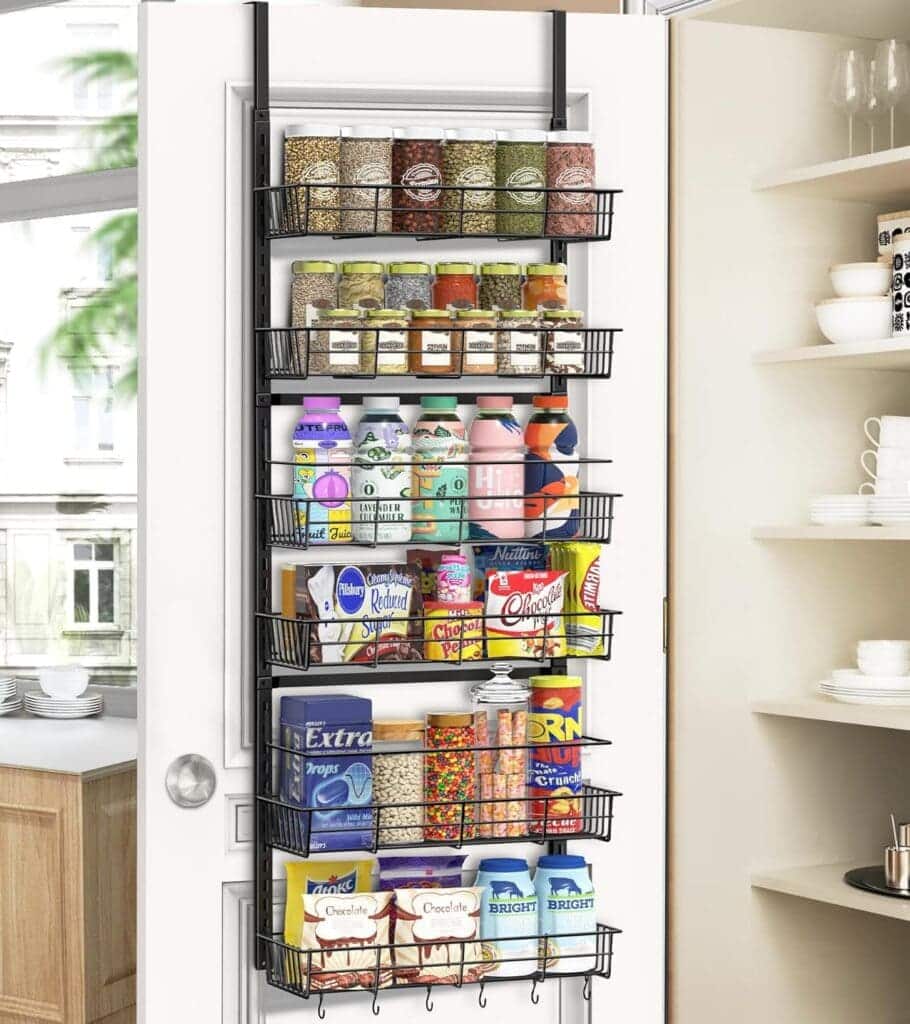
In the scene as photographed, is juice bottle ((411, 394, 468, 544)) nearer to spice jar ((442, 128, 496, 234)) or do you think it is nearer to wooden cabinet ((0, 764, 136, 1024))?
spice jar ((442, 128, 496, 234))

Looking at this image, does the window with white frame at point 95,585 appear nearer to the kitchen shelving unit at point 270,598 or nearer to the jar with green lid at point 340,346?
the kitchen shelving unit at point 270,598

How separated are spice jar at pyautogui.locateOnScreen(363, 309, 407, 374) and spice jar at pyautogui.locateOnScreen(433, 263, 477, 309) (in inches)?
2.9

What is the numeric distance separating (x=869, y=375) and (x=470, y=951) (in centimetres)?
118

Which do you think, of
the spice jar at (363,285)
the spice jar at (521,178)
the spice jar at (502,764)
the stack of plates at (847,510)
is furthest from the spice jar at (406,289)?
the stack of plates at (847,510)

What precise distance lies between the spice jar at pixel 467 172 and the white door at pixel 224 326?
104mm

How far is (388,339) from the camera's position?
1929 mm

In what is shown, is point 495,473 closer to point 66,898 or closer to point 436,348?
point 436,348

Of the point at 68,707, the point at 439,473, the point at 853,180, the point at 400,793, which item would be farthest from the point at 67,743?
the point at 853,180

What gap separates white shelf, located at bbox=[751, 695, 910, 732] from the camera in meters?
2.15

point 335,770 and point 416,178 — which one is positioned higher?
point 416,178

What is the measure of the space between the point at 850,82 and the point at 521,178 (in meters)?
0.65

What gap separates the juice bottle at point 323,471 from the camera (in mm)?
1928

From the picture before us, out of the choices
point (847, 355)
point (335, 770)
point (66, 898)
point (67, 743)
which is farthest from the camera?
point (67, 743)

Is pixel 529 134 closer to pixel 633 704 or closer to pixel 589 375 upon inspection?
pixel 589 375
